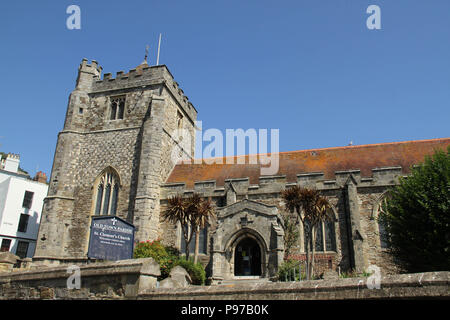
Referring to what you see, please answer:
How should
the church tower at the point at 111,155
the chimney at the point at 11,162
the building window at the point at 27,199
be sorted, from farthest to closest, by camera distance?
the chimney at the point at 11,162, the building window at the point at 27,199, the church tower at the point at 111,155

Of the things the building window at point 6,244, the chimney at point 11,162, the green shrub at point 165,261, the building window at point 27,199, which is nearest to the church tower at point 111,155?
the green shrub at point 165,261

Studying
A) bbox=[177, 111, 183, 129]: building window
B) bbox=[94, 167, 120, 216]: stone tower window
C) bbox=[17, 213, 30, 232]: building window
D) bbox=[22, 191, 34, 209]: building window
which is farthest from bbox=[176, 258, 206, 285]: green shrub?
bbox=[22, 191, 34, 209]: building window

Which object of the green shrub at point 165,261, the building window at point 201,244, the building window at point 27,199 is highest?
the building window at point 27,199

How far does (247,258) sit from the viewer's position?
19297 millimetres

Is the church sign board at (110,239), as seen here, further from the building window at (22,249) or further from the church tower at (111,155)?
the building window at (22,249)

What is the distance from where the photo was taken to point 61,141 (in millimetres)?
24828

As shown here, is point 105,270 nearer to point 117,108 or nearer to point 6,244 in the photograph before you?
point 117,108

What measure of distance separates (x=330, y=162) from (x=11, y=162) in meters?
32.5

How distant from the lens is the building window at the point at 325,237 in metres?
18.9

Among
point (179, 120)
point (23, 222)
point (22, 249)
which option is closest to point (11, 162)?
point (23, 222)

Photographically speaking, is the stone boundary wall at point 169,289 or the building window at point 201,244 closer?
the stone boundary wall at point 169,289

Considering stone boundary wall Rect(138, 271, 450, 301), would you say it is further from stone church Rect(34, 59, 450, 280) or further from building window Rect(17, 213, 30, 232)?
building window Rect(17, 213, 30, 232)

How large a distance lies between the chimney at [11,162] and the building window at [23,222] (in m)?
7.04
